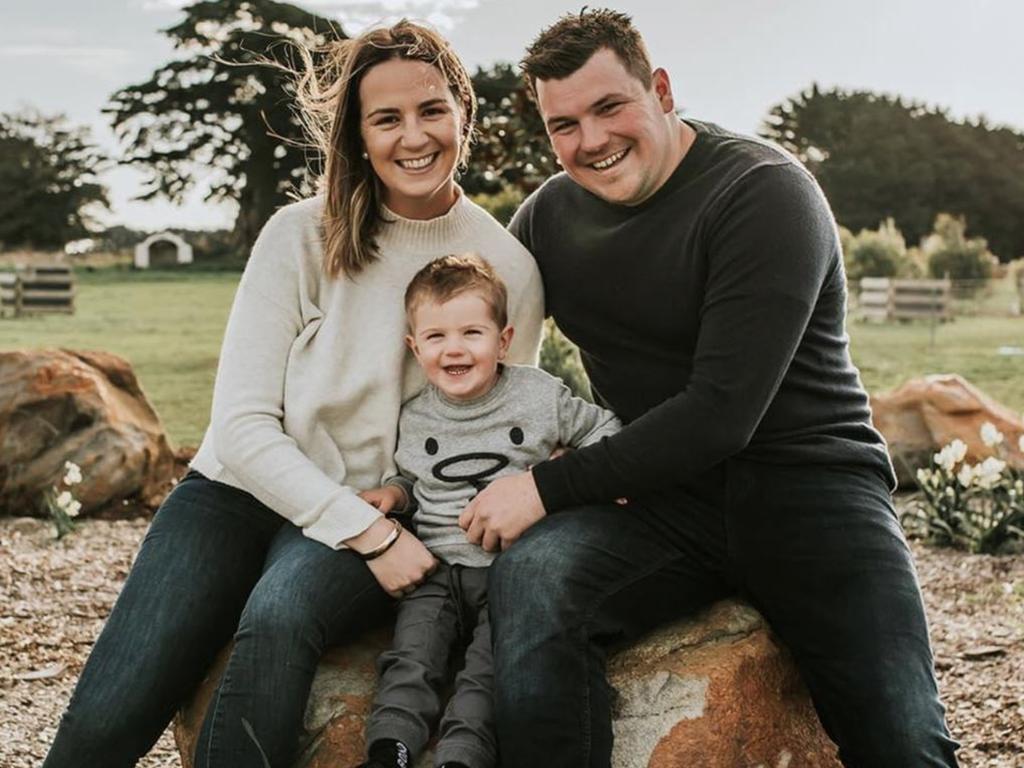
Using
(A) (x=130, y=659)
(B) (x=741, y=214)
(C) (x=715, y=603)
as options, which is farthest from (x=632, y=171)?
(A) (x=130, y=659)

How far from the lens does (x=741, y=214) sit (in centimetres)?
285

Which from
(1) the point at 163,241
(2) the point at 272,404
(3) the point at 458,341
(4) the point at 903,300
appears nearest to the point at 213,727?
(2) the point at 272,404

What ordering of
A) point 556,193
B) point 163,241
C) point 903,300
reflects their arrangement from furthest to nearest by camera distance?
point 163,241, point 903,300, point 556,193

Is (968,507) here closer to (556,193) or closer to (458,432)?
(556,193)

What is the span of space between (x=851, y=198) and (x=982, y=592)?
42.5 m

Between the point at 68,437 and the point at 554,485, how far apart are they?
215 inches

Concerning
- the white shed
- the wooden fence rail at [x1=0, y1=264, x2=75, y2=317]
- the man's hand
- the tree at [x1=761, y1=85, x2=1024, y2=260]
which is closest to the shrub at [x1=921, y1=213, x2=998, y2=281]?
the tree at [x1=761, y1=85, x2=1024, y2=260]

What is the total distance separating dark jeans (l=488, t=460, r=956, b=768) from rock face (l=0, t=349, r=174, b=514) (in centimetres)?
527

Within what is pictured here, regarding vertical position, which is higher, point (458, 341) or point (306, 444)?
point (458, 341)

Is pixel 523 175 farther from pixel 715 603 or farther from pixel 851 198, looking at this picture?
pixel 851 198

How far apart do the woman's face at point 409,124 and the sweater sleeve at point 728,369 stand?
769 mm

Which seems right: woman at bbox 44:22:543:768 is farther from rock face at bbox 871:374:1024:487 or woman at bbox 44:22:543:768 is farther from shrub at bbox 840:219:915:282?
shrub at bbox 840:219:915:282

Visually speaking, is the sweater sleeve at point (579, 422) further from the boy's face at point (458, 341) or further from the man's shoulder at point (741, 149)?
the man's shoulder at point (741, 149)

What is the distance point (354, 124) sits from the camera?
326 centimetres
